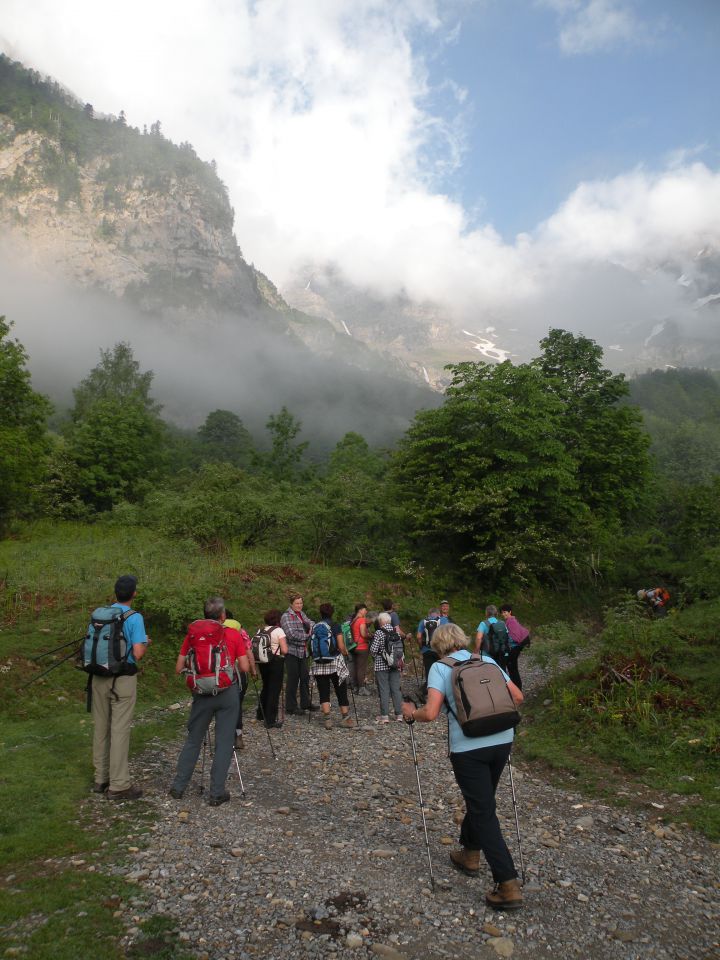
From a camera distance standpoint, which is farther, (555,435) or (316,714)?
(555,435)

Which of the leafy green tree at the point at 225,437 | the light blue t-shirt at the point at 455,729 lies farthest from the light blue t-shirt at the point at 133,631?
the leafy green tree at the point at 225,437

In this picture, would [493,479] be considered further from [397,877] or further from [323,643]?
[397,877]

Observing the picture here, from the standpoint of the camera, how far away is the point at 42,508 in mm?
29250

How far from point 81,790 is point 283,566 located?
1520cm

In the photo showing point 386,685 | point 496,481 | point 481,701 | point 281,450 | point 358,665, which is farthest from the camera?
point 281,450

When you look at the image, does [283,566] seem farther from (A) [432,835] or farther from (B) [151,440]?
(B) [151,440]

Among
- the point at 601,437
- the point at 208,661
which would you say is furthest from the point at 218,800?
the point at 601,437

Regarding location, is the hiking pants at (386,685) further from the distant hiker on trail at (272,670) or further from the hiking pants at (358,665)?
the distant hiker on trail at (272,670)

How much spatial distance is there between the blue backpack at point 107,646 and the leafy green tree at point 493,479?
18.4 meters

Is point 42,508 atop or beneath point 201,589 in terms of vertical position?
atop

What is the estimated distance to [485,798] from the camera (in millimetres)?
5062

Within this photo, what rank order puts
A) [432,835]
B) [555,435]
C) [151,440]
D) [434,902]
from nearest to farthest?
[434,902], [432,835], [555,435], [151,440]

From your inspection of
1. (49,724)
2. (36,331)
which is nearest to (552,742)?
(49,724)

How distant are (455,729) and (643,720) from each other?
6227mm
